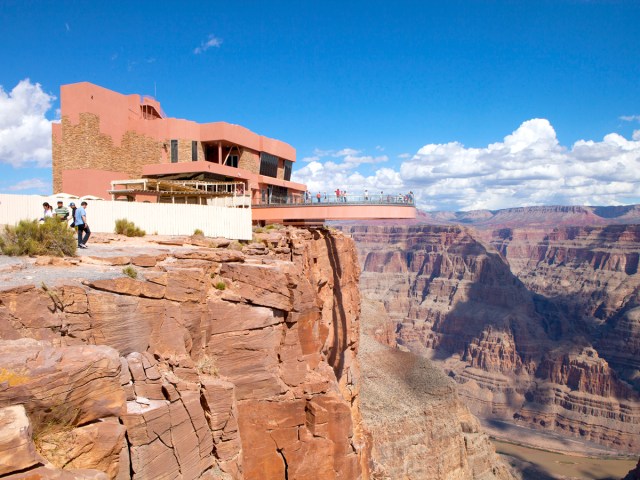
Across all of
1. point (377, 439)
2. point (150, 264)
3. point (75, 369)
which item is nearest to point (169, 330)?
point (150, 264)

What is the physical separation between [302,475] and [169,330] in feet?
21.2

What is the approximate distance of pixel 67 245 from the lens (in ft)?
45.3

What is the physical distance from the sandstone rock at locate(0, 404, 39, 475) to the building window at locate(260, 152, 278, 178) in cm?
3545

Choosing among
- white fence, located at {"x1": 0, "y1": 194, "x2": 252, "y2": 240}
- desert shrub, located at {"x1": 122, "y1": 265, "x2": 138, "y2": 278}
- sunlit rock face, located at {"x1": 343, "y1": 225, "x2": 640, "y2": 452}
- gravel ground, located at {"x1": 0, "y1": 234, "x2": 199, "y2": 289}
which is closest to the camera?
gravel ground, located at {"x1": 0, "y1": 234, "x2": 199, "y2": 289}

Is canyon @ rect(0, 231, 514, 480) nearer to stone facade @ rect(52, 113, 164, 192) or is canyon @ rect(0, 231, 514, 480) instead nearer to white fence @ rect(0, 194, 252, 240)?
white fence @ rect(0, 194, 252, 240)

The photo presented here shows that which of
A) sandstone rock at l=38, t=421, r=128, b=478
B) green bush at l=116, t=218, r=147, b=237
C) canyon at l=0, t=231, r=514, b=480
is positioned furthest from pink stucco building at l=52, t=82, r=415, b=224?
sandstone rock at l=38, t=421, r=128, b=478

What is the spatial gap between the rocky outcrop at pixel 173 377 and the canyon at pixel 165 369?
0.09ft

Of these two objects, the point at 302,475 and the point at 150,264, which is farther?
the point at 302,475

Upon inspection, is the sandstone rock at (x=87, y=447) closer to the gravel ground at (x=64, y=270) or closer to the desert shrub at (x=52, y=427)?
the desert shrub at (x=52, y=427)

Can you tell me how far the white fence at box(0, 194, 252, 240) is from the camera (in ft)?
65.2

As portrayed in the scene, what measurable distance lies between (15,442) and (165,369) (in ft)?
15.2

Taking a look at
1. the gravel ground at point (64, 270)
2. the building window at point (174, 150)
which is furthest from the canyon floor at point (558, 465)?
the gravel ground at point (64, 270)

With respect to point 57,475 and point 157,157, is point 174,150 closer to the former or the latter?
point 157,157

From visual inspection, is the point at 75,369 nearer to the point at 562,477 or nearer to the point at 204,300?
the point at 204,300
